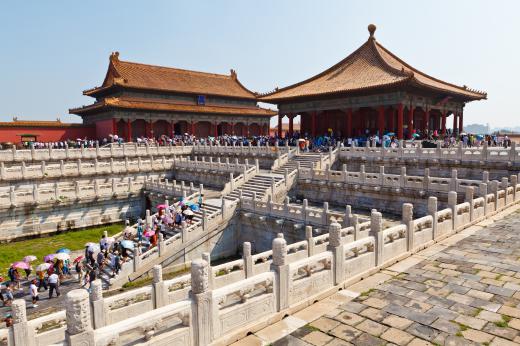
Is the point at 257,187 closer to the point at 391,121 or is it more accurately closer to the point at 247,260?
the point at 247,260

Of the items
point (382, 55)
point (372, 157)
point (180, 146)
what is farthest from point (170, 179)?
point (382, 55)

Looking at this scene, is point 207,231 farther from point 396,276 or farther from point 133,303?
point 396,276

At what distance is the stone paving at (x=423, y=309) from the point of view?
5895 mm

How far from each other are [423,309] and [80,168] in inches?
1015

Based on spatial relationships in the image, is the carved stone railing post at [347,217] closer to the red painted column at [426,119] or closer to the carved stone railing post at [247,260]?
the carved stone railing post at [247,260]

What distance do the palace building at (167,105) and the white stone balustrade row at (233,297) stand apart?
3168 cm

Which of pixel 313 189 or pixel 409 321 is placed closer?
pixel 409 321

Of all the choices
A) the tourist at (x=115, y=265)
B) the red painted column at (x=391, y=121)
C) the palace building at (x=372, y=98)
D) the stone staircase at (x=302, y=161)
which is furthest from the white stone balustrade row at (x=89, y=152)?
the red painted column at (x=391, y=121)

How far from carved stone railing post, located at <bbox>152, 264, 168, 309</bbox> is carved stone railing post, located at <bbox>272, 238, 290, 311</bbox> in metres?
4.24

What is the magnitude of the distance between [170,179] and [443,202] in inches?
874

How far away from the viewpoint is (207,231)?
18.4 meters

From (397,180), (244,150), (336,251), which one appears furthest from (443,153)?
(244,150)

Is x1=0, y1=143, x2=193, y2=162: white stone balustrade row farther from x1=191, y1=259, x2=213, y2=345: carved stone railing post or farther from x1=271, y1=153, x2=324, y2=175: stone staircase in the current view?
x1=191, y1=259, x2=213, y2=345: carved stone railing post

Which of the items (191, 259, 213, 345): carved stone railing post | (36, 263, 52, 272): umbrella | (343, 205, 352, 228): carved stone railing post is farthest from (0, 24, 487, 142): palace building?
(191, 259, 213, 345): carved stone railing post
